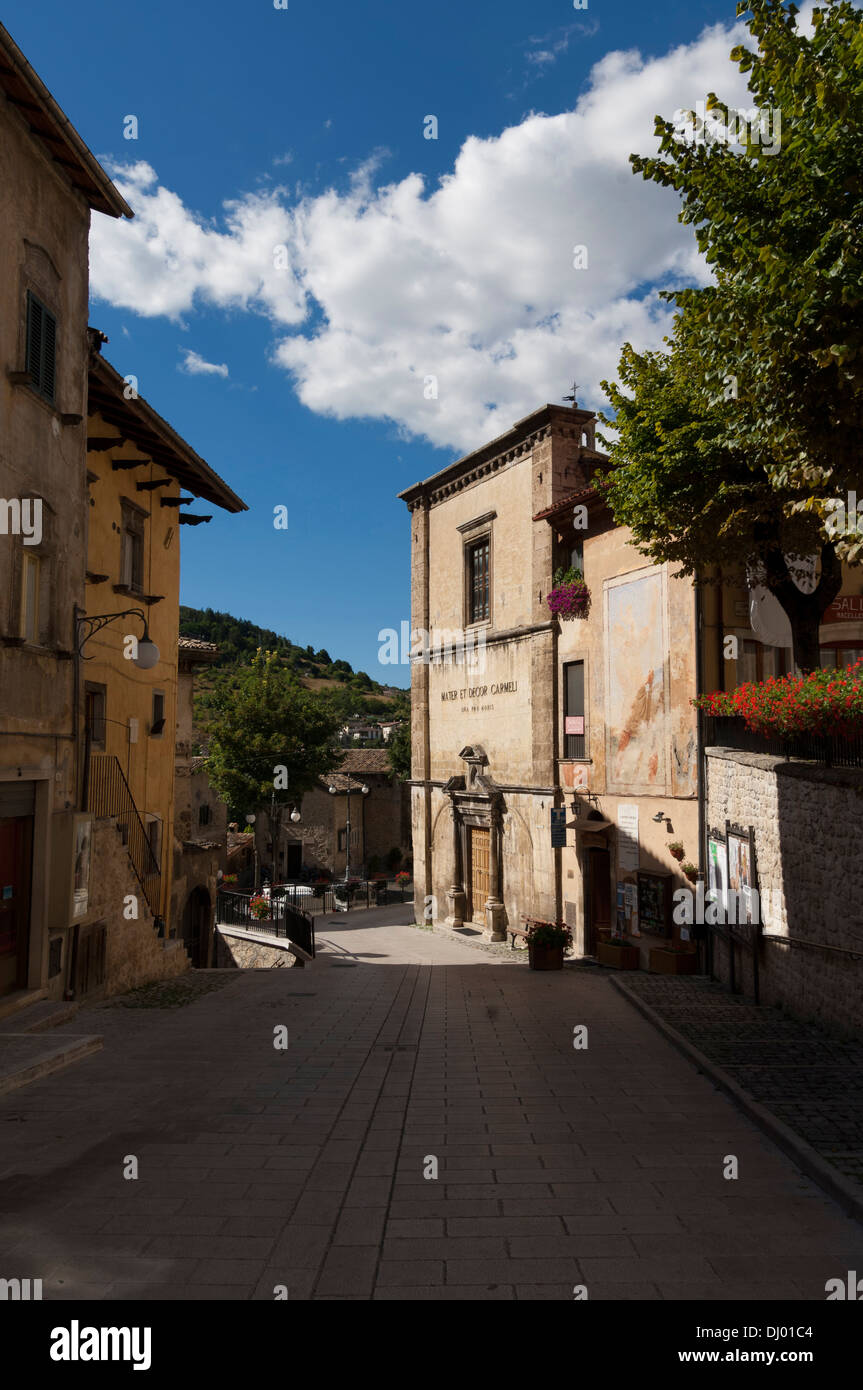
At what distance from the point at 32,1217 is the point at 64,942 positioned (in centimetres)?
649

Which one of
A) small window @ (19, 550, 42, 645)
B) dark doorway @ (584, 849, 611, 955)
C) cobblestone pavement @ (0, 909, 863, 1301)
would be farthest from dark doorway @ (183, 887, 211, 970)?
small window @ (19, 550, 42, 645)

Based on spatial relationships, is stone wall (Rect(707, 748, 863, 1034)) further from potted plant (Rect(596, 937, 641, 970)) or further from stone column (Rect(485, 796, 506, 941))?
stone column (Rect(485, 796, 506, 941))

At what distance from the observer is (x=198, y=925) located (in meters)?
22.6

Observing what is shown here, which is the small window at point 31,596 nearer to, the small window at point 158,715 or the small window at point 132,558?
the small window at point 132,558

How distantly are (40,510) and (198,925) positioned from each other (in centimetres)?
1474

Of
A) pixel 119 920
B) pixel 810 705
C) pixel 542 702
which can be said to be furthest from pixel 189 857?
pixel 810 705

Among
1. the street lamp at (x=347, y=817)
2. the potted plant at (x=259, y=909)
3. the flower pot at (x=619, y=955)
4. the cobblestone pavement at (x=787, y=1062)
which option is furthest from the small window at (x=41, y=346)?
the street lamp at (x=347, y=817)

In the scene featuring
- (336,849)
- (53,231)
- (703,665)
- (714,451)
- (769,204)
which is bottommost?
(336,849)

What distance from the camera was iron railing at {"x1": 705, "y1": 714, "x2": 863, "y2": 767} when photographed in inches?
416

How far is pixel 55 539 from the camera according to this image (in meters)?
10.9

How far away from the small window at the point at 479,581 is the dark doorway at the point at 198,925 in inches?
438

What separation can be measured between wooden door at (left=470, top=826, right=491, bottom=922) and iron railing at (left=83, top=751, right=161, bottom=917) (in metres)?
11.1

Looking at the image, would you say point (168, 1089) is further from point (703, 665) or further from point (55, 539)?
point (703, 665)

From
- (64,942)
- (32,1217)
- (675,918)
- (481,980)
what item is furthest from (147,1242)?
(675,918)
